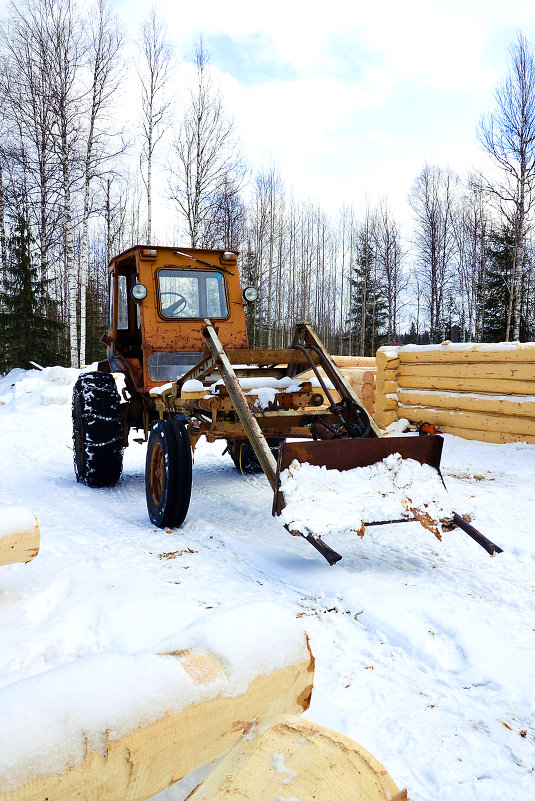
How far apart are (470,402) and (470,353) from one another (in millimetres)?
744

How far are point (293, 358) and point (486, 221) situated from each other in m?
30.6

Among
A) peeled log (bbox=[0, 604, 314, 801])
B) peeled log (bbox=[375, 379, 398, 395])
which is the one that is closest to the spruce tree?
peeled log (bbox=[375, 379, 398, 395])

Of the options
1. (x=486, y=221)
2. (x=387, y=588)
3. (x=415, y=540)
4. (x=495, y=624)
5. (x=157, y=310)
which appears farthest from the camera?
(x=486, y=221)

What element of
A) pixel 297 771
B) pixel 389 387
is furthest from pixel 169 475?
pixel 389 387

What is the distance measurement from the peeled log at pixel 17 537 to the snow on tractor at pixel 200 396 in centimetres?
144

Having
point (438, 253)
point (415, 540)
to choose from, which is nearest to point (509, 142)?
point (438, 253)

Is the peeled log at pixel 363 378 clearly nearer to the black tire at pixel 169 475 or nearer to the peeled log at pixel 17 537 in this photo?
the black tire at pixel 169 475

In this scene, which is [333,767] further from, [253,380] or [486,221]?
[486,221]

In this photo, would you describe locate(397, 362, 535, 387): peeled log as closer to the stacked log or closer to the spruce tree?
the stacked log

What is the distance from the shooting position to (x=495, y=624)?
2822 mm

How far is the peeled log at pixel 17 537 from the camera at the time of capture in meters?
3.07

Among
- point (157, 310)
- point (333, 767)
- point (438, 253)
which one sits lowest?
point (333, 767)

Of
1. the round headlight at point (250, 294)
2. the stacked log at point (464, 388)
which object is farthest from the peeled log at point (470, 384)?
the round headlight at point (250, 294)

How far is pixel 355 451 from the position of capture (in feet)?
13.1
